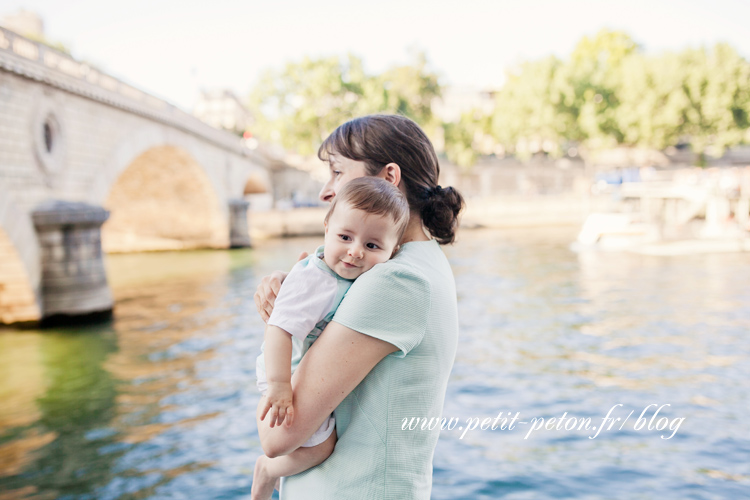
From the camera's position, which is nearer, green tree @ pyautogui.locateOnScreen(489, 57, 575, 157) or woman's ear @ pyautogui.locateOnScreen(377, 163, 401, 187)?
woman's ear @ pyautogui.locateOnScreen(377, 163, 401, 187)

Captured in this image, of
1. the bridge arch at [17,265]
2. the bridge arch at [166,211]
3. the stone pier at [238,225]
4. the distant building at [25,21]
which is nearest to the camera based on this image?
the bridge arch at [17,265]

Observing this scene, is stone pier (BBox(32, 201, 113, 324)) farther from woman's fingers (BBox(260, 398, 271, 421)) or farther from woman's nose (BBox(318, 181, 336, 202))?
woman's fingers (BBox(260, 398, 271, 421))

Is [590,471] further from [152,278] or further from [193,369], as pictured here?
[152,278]

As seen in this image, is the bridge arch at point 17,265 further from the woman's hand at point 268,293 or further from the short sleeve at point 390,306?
the short sleeve at point 390,306

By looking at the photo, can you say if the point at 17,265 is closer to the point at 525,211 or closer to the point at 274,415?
the point at 274,415

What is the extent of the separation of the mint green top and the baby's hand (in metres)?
0.12

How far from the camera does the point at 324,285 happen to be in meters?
1.47

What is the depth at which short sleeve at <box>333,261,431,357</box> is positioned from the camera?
52.6 inches

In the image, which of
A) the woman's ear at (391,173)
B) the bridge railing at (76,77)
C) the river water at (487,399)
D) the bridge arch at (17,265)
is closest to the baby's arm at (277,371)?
the woman's ear at (391,173)

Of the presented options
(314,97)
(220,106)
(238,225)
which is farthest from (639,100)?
(220,106)

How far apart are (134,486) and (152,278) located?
45.0ft

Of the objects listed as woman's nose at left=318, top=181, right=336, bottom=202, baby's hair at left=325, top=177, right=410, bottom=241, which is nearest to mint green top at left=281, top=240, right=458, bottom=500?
baby's hair at left=325, top=177, right=410, bottom=241

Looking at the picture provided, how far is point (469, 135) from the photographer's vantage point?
168 feet

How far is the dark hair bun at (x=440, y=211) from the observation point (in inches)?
66.6
